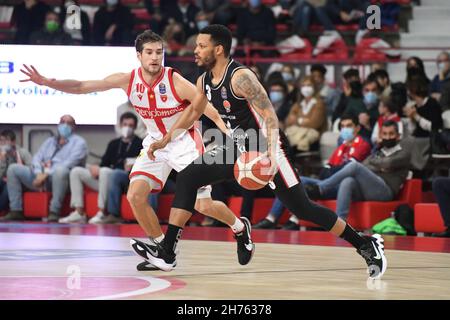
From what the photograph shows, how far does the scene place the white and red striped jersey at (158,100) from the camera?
7.91m

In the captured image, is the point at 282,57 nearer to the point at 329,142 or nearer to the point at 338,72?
the point at 338,72

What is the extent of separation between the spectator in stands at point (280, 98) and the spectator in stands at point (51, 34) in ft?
9.93

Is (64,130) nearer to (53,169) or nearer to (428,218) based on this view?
(53,169)

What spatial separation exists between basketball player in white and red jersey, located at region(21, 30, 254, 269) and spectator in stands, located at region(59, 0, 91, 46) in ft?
25.0

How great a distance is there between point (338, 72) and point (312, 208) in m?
8.34

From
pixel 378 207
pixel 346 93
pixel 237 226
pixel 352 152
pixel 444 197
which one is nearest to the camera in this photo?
pixel 237 226

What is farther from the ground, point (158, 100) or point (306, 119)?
point (158, 100)

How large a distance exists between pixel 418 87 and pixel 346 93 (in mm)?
1170

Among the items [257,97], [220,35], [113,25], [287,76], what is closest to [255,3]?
[287,76]

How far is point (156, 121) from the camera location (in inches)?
314

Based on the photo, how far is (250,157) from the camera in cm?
711

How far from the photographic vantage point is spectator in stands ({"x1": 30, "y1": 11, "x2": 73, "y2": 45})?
15.2m

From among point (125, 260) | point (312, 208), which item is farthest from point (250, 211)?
point (312, 208)

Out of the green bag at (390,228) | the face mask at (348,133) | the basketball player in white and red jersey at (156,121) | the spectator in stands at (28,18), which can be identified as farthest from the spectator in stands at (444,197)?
the spectator in stands at (28,18)
